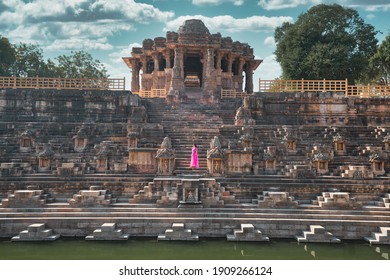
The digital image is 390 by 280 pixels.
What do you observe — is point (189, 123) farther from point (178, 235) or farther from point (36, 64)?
point (36, 64)

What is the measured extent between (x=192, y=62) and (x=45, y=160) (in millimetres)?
22226

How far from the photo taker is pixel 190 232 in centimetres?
1112

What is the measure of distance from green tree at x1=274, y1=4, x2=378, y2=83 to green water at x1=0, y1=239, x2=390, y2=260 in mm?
26491

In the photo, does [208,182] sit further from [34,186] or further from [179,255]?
[34,186]

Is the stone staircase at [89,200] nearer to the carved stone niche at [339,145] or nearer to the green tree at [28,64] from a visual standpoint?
the carved stone niche at [339,145]

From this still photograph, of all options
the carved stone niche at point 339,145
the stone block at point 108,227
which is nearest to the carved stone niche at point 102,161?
the stone block at point 108,227

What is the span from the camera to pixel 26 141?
17234 mm

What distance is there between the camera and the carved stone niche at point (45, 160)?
15.1m

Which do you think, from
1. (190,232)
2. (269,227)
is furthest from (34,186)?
(269,227)

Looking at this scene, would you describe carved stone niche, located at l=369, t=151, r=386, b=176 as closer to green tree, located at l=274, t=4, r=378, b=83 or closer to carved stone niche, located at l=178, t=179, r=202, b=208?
carved stone niche, located at l=178, t=179, r=202, b=208

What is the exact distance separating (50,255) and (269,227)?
21.7ft

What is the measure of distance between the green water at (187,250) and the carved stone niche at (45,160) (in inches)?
185

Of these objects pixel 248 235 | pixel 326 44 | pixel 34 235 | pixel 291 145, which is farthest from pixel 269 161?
pixel 326 44

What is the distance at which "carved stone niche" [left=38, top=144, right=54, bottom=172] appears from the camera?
1509 cm
